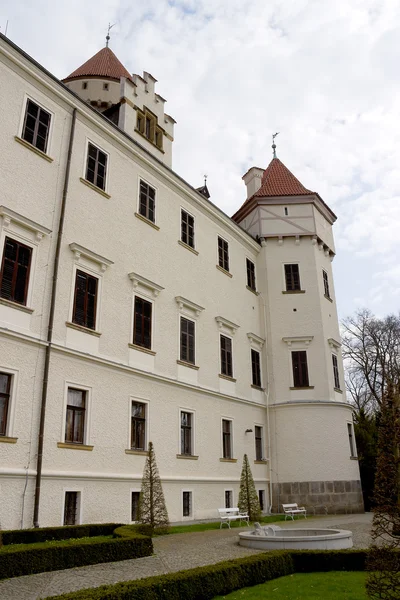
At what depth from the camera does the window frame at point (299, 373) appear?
82.8 feet

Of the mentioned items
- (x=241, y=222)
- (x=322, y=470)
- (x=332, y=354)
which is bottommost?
(x=322, y=470)

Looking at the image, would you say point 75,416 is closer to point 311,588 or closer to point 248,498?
point 248,498

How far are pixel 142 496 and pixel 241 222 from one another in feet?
58.9

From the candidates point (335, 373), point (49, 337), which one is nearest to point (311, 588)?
point (49, 337)

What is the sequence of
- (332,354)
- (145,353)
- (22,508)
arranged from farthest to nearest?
(332,354)
(145,353)
(22,508)

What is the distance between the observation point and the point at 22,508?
13.1 metres

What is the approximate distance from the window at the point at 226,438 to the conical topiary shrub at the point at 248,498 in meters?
1.55

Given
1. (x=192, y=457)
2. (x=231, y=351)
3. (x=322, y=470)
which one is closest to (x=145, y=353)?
(x=192, y=457)

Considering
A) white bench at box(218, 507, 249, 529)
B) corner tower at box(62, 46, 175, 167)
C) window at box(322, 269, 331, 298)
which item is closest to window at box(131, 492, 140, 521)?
white bench at box(218, 507, 249, 529)

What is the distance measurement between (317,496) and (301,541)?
13135mm

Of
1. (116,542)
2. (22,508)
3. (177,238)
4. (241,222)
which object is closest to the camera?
(116,542)

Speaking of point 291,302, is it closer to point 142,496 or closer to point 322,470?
point 322,470

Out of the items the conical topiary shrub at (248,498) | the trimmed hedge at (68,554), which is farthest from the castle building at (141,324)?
the trimmed hedge at (68,554)

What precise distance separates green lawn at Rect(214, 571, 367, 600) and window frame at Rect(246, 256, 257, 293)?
17951 mm
